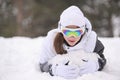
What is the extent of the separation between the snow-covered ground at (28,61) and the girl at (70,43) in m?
0.06

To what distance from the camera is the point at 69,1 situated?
761cm

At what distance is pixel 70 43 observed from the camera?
2.39 metres

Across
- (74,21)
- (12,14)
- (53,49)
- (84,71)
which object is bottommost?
(84,71)

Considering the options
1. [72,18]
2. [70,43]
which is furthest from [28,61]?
[72,18]

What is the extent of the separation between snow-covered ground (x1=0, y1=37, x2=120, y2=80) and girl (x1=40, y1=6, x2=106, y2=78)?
0.21ft

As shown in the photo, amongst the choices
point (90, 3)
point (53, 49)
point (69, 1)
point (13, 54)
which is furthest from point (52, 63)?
point (90, 3)

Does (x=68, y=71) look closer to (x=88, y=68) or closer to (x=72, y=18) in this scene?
(x=88, y=68)

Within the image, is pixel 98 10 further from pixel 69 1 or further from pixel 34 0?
pixel 34 0

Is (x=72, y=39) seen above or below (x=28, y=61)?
above

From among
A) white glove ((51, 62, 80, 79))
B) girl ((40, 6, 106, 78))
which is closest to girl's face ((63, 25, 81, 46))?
girl ((40, 6, 106, 78))

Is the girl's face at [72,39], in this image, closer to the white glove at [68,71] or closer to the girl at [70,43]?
the girl at [70,43]

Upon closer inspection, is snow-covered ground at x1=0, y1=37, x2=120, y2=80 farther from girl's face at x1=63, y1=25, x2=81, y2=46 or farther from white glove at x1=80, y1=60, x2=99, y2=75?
girl's face at x1=63, y1=25, x2=81, y2=46

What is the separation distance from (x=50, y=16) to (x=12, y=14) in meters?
1.09

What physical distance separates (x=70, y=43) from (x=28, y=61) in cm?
74
